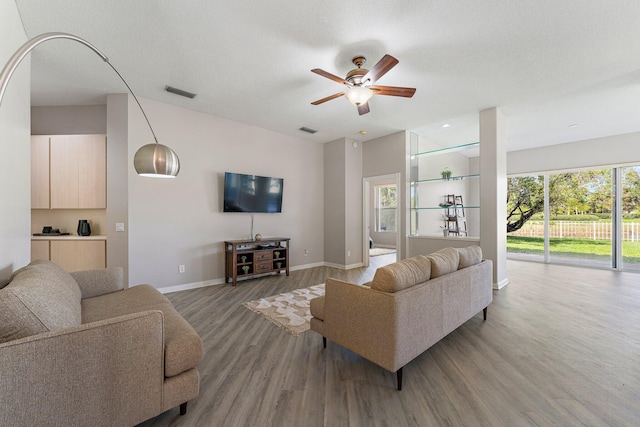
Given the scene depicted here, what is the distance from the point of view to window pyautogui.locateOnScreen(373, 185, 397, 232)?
9523mm

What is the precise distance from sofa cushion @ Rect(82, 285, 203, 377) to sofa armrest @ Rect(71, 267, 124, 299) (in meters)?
0.08

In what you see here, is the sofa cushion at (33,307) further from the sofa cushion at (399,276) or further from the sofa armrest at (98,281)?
the sofa cushion at (399,276)

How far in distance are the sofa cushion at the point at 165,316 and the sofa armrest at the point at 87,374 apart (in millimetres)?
74

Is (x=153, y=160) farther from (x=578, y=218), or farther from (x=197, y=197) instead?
(x=578, y=218)

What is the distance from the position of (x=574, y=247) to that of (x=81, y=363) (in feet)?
29.0

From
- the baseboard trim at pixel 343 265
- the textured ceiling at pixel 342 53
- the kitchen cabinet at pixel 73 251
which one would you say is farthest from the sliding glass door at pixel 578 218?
the kitchen cabinet at pixel 73 251

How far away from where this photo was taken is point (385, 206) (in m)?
9.77

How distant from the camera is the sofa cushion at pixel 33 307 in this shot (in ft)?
3.80

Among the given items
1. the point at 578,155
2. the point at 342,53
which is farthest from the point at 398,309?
the point at 578,155

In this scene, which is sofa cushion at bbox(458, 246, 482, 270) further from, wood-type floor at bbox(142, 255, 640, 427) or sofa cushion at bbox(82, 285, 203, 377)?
sofa cushion at bbox(82, 285, 203, 377)

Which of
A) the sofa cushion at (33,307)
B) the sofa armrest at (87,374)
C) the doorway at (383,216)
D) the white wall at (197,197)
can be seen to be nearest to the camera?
the sofa armrest at (87,374)

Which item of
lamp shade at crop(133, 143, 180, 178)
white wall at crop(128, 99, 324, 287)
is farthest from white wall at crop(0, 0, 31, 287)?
white wall at crop(128, 99, 324, 287)

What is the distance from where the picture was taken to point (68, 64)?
298 cm

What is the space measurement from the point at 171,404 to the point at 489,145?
16.6ft
